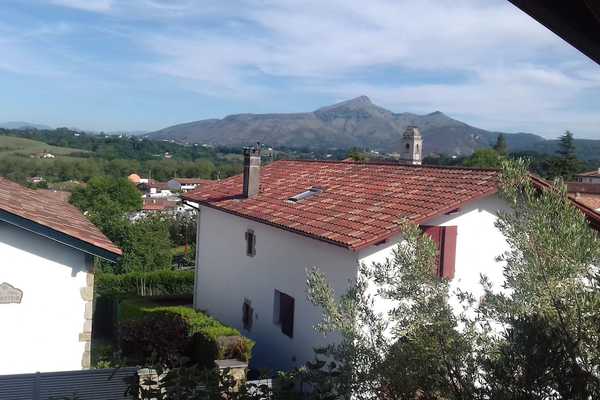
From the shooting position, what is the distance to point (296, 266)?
13414mm

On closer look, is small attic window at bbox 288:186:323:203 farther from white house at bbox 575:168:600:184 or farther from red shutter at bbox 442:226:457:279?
white house at bbox 575:168:600:184

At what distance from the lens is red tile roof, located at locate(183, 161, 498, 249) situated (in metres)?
11.8

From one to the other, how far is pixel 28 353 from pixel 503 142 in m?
86.3

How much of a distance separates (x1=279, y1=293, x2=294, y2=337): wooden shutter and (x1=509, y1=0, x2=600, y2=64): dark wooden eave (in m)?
11.5

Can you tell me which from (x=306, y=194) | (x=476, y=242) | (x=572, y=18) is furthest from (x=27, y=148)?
(x=572, y=18)

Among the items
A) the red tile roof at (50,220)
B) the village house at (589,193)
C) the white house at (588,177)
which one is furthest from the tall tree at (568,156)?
the red tile roof at (50,220)

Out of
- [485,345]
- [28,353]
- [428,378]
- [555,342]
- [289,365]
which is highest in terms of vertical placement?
[555,342]

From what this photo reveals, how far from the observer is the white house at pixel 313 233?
474 inches

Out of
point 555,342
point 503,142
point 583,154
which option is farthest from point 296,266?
point 583,154

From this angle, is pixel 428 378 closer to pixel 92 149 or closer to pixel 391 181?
pixel 391 181

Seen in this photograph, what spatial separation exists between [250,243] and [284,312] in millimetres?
2302

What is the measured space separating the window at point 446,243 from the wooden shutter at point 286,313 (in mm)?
3460

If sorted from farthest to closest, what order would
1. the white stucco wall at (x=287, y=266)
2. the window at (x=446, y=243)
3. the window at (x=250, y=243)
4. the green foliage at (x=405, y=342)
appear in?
the window at (x=250, y=243)
the window at (x=446, y=243)
the white stucco wall at (x=287, y=266)
the green foliage at (x=405, y=342)

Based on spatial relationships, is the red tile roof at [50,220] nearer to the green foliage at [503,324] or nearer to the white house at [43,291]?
the white house at [43,291]
